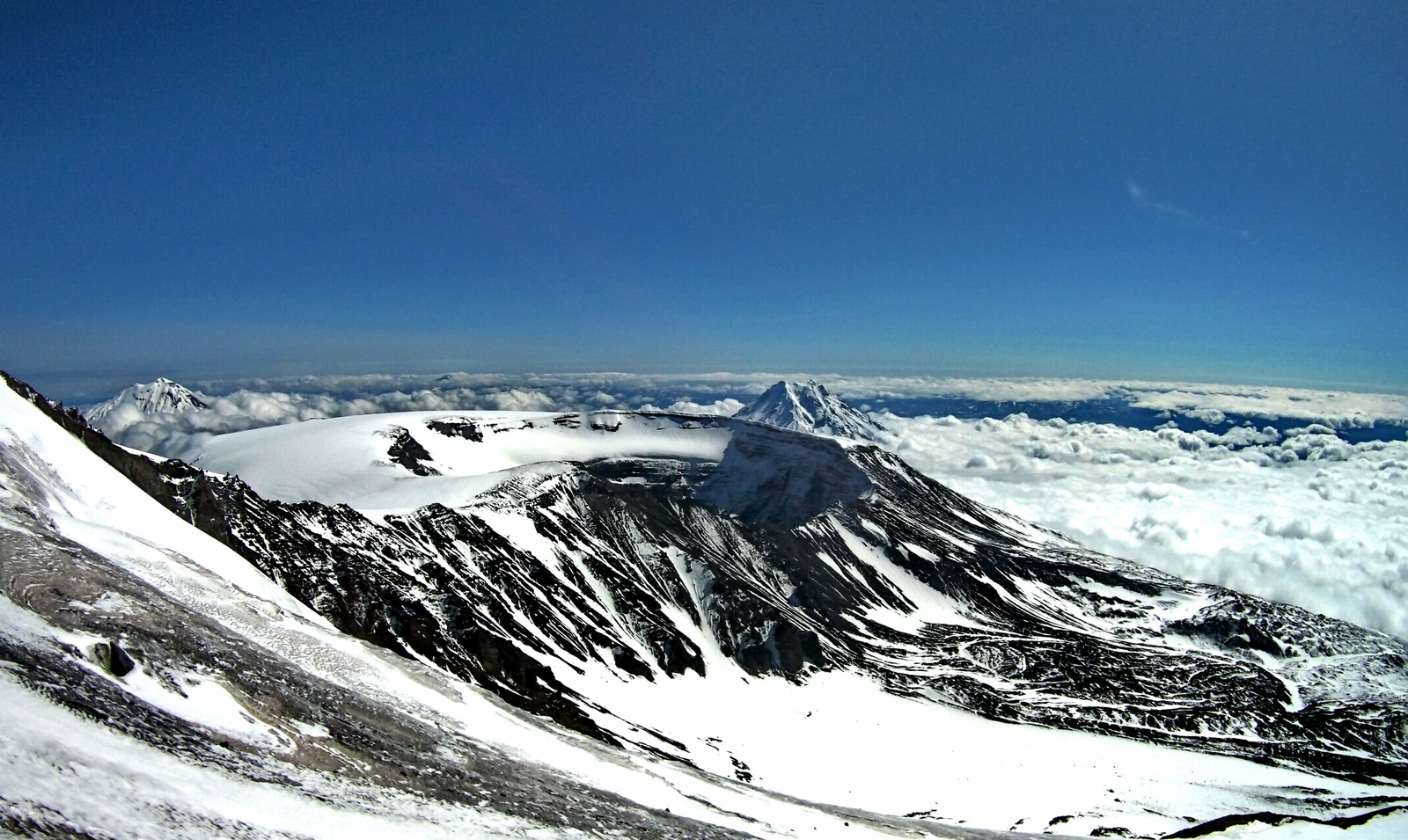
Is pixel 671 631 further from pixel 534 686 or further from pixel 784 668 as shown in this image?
pixel 534 686

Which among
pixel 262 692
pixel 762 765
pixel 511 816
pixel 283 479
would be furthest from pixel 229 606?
pixel 283 479

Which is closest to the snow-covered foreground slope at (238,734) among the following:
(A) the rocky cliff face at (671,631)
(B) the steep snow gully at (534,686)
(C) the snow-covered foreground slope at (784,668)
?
(B) the steep snow gully at (534,686)

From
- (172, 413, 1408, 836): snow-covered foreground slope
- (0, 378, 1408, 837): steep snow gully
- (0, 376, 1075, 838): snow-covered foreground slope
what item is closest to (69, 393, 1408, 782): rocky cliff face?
(172, 413, 1408, 836): snow-covered foreground slope

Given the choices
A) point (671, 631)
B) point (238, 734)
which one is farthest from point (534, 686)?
point (238, 734)

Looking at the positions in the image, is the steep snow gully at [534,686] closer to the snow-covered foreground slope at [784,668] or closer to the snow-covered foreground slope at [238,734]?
the snow-covered foreground slope at [238,734]

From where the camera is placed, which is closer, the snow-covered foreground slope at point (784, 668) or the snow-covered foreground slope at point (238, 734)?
the snow-covered foreground slope at point (238, 734)

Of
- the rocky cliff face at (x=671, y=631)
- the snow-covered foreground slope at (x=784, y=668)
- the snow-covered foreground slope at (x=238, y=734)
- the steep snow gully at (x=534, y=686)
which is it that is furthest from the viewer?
the rocky cliff face at (x=671, y=631)
